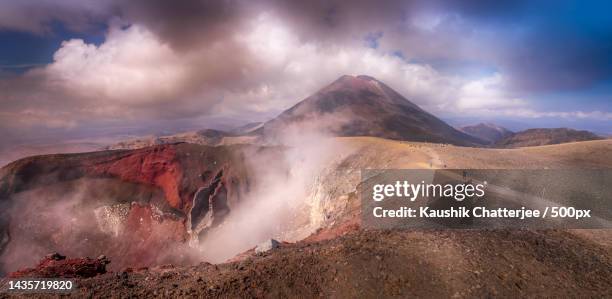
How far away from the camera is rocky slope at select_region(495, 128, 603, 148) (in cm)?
11148

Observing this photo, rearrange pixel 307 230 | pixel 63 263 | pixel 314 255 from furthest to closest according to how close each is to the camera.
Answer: pixel 307 230
pixel 63 263
pixel 314 255

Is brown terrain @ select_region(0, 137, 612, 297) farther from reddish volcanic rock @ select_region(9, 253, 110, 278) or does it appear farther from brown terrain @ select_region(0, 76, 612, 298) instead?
reddish volcanic rock @ select_region(9, 253, 110, 278)

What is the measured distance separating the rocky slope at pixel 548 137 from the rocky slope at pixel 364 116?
1900 cm

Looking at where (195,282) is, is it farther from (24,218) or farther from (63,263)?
(24,218)

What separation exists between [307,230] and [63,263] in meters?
17.9

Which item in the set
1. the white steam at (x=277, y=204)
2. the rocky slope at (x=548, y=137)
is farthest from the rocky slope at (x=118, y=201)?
the rocky slope at (x=548, y=137)

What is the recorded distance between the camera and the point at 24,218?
40.6 meters

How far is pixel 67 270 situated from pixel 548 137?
15046 centimetres

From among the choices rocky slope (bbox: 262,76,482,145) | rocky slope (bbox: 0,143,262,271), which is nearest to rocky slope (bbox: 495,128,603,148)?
rocky slope (bbox: 262,76,482,145)

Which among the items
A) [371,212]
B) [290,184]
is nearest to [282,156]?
[290,184]

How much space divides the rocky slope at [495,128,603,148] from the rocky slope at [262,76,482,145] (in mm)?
18997

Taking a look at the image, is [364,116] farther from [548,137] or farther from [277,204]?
[277,204]

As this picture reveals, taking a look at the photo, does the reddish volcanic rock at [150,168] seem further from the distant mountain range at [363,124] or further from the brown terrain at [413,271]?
the distant mountain range at [363,124]

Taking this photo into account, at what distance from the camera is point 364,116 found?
146 m
